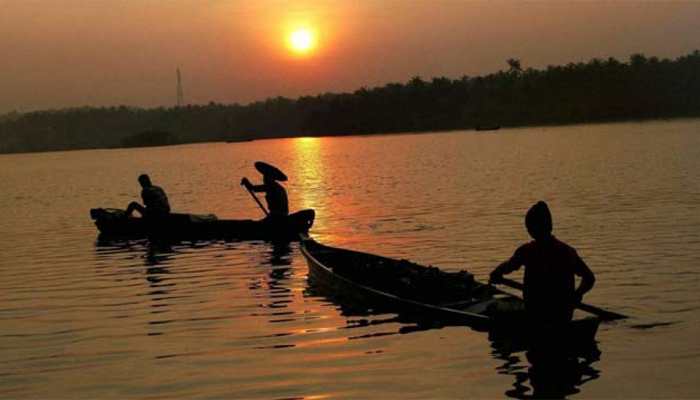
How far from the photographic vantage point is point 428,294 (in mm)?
15609

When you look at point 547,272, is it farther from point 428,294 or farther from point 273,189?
point 273,189

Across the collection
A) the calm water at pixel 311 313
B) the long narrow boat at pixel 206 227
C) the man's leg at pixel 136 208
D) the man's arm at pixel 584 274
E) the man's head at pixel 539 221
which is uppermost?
the man's head at pixel 539 221

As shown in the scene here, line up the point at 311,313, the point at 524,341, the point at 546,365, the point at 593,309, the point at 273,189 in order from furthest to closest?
the point at 273,189
the point at 311,313
the point at 593,309
the point at 524,341
the point at 546,365

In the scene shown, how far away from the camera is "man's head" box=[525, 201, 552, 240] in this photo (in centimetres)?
1177

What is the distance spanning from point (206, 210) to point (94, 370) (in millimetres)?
32536

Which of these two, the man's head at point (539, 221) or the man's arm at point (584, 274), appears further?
the man's arm at point (584, 274)

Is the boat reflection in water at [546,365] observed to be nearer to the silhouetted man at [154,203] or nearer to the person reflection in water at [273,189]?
the person reflection in water at [273,189]

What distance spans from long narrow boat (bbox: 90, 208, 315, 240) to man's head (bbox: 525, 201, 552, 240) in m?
15.1

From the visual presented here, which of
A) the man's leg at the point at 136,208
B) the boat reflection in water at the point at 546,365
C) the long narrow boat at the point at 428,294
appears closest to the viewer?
the boat reflection in water at the point at 546,365

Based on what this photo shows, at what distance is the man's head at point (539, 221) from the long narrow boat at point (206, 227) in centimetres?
1509

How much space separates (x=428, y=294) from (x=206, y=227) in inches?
528

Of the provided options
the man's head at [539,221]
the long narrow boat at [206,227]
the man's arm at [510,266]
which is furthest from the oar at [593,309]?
the long narrow boat at [206,227]

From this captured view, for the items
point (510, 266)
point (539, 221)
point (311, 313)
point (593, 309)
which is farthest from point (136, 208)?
point (539, 221)

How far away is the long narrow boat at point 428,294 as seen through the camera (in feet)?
42.0
